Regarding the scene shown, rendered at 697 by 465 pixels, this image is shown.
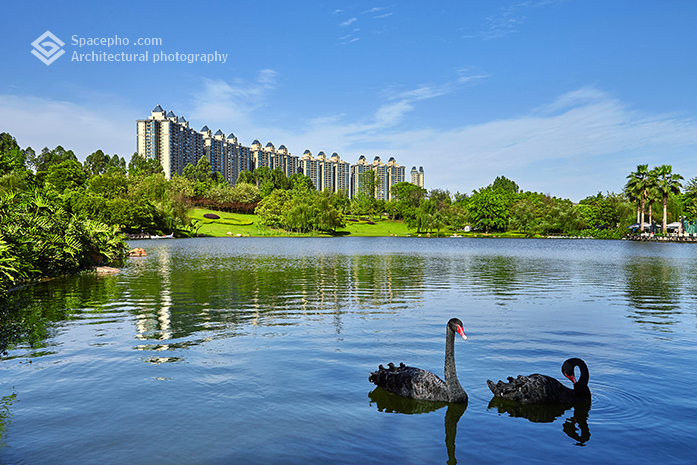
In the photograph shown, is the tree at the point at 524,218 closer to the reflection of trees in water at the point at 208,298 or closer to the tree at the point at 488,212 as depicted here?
the tree at the point at 488,212

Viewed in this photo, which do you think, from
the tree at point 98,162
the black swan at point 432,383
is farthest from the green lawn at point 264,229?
the black swan at point 432,383

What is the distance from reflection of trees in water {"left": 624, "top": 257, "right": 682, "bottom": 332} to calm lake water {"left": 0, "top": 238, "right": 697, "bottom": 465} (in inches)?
7.7

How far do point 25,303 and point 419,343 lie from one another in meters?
16.2

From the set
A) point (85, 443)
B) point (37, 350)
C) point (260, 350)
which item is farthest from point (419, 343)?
point (37, 350)

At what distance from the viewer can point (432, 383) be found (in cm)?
933

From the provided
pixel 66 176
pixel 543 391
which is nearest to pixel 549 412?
pixel 543 391

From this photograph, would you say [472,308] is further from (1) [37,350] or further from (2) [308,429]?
(1) [37,350]

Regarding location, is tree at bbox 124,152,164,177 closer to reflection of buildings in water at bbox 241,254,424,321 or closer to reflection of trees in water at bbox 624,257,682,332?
reflection of buildings in water at bbox 241,254,424,321

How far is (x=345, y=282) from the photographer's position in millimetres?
29156

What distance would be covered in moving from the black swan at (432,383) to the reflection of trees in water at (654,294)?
10842 mm

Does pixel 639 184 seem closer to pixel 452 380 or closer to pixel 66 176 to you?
pixel 452 380

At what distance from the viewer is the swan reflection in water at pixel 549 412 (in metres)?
8.28

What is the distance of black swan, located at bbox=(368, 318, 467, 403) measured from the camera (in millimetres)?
9188

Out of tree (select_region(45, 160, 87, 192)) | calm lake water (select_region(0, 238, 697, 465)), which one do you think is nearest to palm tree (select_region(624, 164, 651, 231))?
calm lake water (select_region(0, 238, 697, 465))
